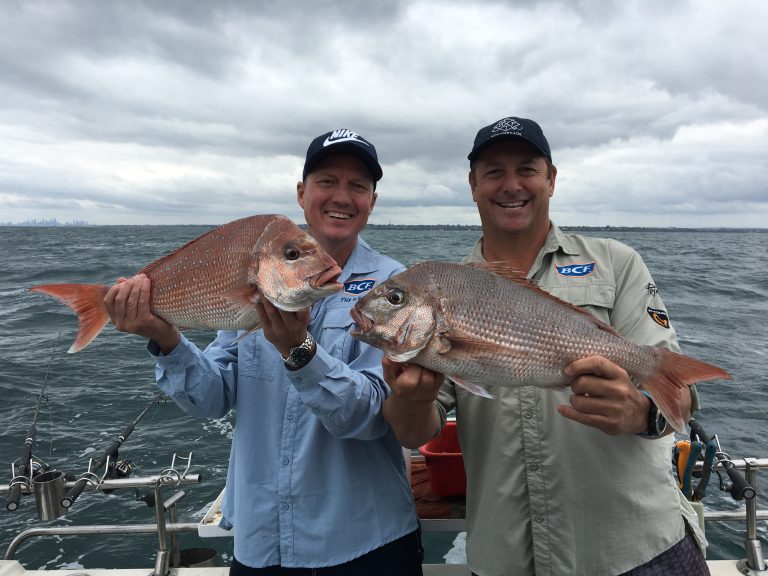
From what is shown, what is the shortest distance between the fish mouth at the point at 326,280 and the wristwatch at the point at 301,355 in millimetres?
314

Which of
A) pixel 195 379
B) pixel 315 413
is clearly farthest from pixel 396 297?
pixel 195 379

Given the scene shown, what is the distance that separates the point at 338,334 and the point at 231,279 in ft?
2.33

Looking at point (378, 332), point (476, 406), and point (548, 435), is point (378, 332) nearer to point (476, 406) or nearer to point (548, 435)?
point (476, 406)

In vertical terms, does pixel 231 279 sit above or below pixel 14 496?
above

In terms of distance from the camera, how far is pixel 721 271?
37.8 m

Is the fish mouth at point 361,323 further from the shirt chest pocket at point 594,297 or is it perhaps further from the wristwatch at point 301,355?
the shirt chest pocket at point 594,297

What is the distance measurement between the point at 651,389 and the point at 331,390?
5.19ft

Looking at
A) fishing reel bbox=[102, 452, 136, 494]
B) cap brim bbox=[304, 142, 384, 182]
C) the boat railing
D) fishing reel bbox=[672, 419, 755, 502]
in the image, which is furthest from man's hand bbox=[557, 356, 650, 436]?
fishing reel bbox=[102, 452, 136, 494]

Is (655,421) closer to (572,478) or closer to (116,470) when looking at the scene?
(572,478)

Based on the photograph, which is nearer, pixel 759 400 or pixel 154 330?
pixel 154 330

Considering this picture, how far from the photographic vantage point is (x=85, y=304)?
303 centimetres

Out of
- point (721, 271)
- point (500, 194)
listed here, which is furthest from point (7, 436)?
point (721, 271)

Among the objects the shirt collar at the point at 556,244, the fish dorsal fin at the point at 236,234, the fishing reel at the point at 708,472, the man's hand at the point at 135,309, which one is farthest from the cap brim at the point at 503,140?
the fishing reel at the point at 708,472

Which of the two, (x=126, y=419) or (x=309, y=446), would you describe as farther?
(x=126, y=419)
